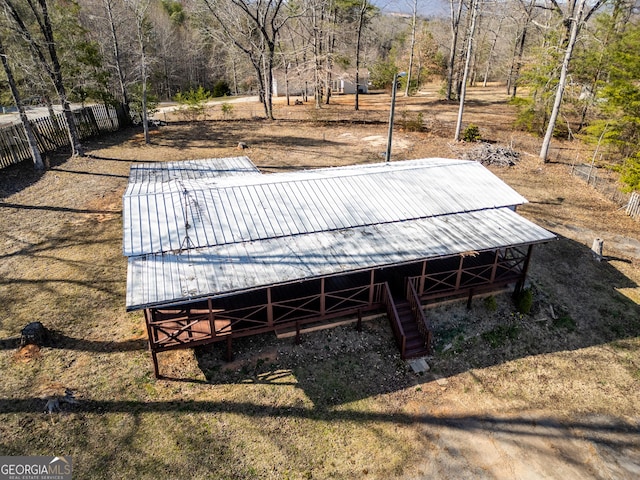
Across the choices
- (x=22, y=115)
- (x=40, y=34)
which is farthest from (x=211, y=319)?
(x=40, y=34)

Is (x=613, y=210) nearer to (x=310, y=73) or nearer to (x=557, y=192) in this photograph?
(x=557, y=192)

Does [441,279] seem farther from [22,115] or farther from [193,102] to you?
[193,102]

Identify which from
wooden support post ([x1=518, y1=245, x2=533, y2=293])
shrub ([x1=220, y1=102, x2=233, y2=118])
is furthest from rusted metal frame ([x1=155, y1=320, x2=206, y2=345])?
shrub ([x1=220, y1=102, x2=233, y2=118])

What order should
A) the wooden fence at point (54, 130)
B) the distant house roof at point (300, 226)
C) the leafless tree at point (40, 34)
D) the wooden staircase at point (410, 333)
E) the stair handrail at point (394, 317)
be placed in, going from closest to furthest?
the distant house roof at point (300, 226) → the stair handrail at point (394, 317) → the wooden staircase at point (410, 333) → the leafless tree at point (40, 34) → the wooden fence at point (54, 130)

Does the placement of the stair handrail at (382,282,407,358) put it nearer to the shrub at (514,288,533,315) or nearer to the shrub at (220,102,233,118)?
Answer: the shrub at (514,288,533,315)

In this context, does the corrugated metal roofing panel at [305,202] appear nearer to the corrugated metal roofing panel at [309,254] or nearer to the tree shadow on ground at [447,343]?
the corrugated metal roofing panel at [309,254]

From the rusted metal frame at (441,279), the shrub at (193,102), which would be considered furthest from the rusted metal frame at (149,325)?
the shrub at (193,102)
